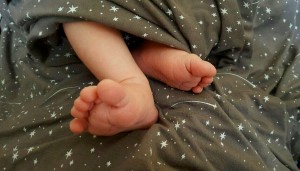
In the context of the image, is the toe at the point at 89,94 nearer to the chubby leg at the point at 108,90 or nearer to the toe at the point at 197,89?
the chubby leg at the point at 108,90

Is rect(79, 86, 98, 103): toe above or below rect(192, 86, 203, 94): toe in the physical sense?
above

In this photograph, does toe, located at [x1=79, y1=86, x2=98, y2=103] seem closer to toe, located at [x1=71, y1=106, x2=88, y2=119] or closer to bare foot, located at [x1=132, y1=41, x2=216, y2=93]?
toe, located at [x1=71, y1=106, x2=88, y2=119]

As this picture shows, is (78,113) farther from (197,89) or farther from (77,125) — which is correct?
(197,89)

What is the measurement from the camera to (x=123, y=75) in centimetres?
52

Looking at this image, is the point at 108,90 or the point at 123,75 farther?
the point at 123,75

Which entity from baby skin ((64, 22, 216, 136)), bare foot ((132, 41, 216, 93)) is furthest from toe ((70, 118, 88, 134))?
bare foot ((132, 41, 216, 93))

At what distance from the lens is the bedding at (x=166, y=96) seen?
51cm

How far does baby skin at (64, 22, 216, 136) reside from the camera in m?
0.44

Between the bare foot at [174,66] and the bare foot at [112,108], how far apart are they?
53 mm

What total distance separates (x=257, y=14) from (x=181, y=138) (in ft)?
1.16

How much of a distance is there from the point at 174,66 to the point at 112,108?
13 cm

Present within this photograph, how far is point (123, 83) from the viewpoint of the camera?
0.51 m

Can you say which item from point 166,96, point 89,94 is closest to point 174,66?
point 166,96

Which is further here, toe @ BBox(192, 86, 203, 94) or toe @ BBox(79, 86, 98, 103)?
toe @ BBox(192, 86, 203, 94)
